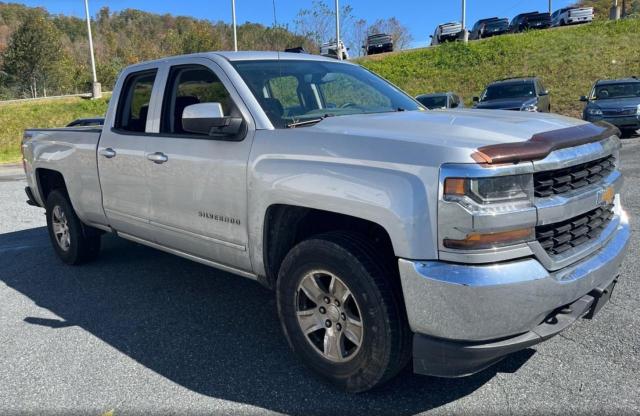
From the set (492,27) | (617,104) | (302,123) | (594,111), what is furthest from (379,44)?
(302,123)

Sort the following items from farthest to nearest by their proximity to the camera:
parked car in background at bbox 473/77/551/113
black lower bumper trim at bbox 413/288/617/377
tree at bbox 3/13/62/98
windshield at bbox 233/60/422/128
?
tree at bbox 3/13/62/98 < parked car in background at bbox 473/77/551/113 < windshield at bbox 233/60/422/128 < black lower bumper trim at bbox 413/288/617/377

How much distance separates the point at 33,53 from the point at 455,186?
56.9m

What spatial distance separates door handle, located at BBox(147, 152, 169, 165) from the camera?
405cm

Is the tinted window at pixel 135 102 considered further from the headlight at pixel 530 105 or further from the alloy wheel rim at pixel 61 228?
the headlight at pixel 530 105

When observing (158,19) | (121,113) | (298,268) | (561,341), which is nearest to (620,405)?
(561,341)

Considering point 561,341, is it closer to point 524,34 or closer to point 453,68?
point 453,68

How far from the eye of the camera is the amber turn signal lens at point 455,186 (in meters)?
2.45

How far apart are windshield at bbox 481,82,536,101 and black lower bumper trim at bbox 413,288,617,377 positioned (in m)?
15.1

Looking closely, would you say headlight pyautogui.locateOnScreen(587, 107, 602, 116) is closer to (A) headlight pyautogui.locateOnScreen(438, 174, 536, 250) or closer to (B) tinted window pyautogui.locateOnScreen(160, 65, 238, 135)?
(B) tinted window pyautogui.locateOnScreen(160, 65, 238, 135)

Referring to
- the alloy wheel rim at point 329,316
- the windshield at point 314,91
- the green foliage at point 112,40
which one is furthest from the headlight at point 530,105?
the alloy wheel rim at point 329,316

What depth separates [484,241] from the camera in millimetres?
2453

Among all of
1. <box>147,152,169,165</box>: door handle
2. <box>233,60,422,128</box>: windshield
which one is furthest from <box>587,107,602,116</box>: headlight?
<box>147,152,169,165</box>: door handle

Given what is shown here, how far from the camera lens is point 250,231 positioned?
346cm

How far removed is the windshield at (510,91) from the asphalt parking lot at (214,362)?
12576 millimetres
